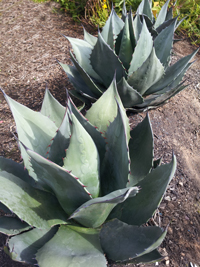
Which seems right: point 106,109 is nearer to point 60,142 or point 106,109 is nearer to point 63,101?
point 60,142

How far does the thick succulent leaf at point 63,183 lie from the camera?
2.79 feet

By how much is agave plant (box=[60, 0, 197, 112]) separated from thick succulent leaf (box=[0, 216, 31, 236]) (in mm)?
1087

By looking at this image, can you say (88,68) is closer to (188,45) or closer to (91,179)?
(91,179)

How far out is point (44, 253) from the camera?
0.95 m

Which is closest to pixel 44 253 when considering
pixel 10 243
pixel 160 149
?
pixel 10 243

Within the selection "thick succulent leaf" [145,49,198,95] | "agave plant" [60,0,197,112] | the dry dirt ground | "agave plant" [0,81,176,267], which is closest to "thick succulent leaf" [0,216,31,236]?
"agave plant" [0,81,176,267]

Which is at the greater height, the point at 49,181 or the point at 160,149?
the point at 49,181

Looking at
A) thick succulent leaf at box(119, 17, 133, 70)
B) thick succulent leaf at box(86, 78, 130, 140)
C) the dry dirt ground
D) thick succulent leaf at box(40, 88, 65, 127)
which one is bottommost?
the dry dirt ground

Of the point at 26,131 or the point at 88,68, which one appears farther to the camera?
the point at 88,68

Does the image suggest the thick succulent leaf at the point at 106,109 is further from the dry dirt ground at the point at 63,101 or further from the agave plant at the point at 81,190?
the dry dirt ground at the point at 63,101

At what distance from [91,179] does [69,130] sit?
0.24m

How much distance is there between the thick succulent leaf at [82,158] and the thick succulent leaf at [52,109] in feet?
1.51

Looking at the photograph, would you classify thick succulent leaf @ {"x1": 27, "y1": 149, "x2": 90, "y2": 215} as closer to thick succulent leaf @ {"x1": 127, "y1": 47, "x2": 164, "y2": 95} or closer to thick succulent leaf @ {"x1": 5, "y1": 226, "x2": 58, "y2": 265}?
thick succulent leaf @ {"x1": 5, "y1": 226, "x2": 58, "y2": 265}

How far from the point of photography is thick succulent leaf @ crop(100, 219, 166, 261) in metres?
0.93
